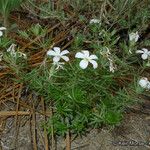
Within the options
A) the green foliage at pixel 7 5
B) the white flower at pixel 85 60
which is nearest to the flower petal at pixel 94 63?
the white flower at pixel 85 60

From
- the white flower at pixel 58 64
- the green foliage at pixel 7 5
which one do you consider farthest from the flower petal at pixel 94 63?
the green foliage at pixel 7 5

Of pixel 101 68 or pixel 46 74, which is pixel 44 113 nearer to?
pixel 46 74

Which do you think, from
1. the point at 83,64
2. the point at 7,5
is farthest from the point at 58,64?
the point at 7,5

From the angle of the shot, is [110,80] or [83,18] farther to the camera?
[83,18]

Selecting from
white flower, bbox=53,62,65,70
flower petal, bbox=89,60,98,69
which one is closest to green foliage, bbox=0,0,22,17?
white flower, bbox=53,62,65,70

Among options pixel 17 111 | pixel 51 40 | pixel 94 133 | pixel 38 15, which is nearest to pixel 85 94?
pixel 94 133

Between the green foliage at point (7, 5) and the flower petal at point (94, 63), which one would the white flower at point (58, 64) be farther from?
the green foliage at point (7, 5)

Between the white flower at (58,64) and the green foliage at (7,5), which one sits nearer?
the white flower at (58,64)

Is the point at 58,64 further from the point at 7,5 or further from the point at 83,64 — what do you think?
the point at 7,5

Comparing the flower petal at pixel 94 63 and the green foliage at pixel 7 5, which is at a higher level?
the green foliage at pixel 7 5

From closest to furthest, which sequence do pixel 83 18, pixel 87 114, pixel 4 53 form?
pixel 87 114 → pixel 4 53 → pixel 83 18

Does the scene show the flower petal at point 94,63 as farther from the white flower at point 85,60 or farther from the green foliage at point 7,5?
the green foliage at point 7,5
